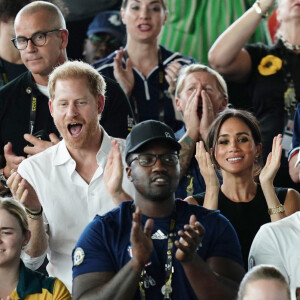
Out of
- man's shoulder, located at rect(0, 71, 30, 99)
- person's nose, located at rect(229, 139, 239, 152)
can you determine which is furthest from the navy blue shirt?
man's shoulder, located at rect(0, 71, 30, 99)

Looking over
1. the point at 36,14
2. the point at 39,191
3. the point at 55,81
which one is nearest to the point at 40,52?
the point at 36,14

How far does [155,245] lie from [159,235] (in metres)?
0.05

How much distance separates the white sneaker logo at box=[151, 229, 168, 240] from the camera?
4.44 metres

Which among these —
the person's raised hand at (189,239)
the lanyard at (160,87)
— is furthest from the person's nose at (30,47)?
the person's raised hand at (189,239)

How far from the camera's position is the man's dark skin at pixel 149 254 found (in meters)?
4.08

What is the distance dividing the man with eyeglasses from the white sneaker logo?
153 centimetres

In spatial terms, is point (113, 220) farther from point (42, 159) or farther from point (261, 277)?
point (42, 159)

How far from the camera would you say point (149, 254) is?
4098 millimetres

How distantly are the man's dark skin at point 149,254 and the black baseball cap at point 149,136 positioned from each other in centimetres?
3

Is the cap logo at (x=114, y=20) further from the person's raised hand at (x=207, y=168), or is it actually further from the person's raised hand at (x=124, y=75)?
the person's raised hand at (x=207, y=168)

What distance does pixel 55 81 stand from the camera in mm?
5387

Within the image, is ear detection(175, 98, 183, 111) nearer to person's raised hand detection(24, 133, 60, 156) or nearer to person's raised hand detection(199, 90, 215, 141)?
person's raised hand detection(199, 90, 215, 141)

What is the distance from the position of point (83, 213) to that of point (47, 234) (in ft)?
0.76

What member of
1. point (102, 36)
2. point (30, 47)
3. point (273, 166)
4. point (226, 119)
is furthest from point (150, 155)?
point (102, 36)
